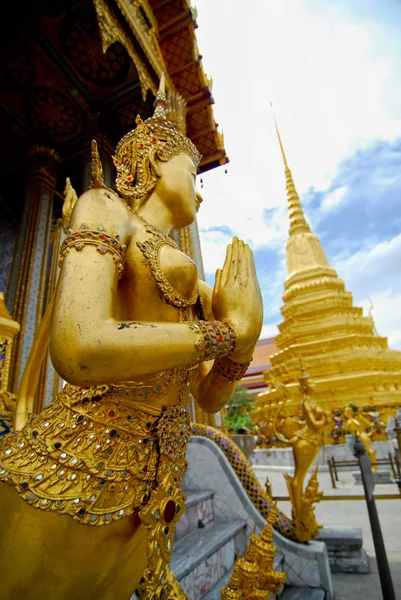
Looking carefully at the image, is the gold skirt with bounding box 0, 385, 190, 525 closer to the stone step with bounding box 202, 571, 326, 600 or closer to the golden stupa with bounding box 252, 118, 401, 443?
the stone step with bounding box 202, 571, 326, 600

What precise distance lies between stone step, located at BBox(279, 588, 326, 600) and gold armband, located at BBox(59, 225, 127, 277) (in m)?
2.20

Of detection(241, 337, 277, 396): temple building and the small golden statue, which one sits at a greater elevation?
detection(241, 337, 277, 396): temple building

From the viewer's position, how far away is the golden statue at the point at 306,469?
Answer: 2.26m

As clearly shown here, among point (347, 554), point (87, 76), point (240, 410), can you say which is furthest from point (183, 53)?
point (240, 410)

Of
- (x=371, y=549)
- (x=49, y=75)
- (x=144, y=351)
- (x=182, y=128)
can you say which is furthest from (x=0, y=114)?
(x=371, y=549)

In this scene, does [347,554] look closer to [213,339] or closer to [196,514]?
[196,514]

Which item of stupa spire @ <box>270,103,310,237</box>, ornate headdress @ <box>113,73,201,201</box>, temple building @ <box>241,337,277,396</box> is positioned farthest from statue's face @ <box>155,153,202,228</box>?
temple building @ <box>241,337,277,396</box>

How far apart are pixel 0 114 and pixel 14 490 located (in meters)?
5.33

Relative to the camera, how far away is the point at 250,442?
9297 millimetres

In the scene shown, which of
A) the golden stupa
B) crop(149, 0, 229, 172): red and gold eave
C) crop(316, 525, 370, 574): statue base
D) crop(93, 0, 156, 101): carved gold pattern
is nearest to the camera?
crop(316, 525, 370, 574): statue base

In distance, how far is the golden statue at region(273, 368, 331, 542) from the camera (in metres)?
2.26

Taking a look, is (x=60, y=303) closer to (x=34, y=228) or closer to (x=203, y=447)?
(x=203, y=447)

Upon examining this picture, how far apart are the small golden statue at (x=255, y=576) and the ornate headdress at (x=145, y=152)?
140cm

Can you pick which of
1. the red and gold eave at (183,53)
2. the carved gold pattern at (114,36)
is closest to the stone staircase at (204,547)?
the carved gold pattern at (114,36)
